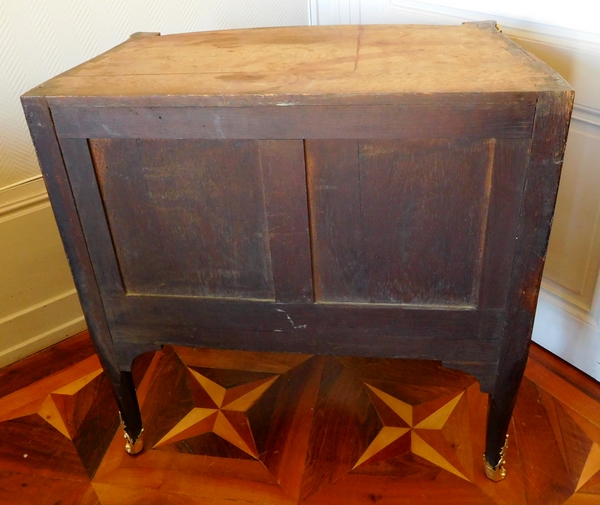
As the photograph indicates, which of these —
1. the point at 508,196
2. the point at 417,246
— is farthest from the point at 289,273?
the point at 508,196

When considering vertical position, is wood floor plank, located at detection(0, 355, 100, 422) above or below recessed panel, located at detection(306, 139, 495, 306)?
below

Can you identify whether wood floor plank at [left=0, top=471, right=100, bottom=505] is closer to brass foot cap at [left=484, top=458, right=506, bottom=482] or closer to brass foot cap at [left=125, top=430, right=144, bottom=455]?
brass foot cap at [left=125, top=430, right=144, bottom=455]

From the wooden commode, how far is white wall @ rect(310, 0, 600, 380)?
26cm

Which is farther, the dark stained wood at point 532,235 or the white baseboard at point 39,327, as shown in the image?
the white baseboard at point 39,327

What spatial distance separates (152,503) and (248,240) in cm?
56

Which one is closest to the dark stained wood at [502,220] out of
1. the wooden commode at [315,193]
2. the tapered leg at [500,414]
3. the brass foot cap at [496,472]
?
the wooden commode at [315,193]

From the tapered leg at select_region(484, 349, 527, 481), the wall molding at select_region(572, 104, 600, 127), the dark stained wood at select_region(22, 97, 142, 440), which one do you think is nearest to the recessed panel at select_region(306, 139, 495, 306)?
the tapered leg at select_region(484, 349, 527, 481)

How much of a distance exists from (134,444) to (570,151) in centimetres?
106

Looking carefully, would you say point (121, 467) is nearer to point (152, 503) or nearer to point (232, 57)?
point (152, 503)

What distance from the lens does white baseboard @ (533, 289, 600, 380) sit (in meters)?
1.25

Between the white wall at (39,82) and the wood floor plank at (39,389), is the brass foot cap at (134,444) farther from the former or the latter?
the white wall at (39,82)

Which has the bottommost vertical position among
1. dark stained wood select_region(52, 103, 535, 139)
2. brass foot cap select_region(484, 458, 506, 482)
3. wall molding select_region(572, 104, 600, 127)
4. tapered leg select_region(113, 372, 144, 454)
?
brass foot cap select_region(484, 458, 506, 482)

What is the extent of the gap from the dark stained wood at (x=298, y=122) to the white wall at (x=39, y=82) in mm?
588

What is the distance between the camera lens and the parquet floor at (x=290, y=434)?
1.06 m
